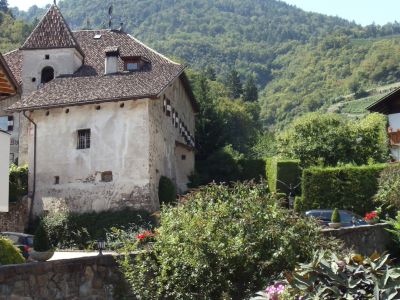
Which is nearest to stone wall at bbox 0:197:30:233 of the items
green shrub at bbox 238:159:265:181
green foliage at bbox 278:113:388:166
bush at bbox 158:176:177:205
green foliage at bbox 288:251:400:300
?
bush at bbox 158:176:177:205

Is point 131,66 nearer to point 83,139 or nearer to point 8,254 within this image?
point 83,139

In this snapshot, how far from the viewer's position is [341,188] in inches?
1426

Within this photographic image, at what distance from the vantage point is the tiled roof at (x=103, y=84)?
37031 millimetres

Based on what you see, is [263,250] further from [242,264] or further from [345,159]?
[345,159]

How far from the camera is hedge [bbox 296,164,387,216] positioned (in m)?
35.4

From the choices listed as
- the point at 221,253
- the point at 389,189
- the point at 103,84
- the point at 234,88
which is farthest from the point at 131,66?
the point at 234,88

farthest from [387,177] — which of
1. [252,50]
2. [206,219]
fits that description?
[252,50]

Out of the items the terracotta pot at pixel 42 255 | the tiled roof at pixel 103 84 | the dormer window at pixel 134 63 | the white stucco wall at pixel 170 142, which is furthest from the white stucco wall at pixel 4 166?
the dormer window at pixel 134 63

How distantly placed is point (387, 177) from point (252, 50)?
150 meters

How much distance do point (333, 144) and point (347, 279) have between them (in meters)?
39.1

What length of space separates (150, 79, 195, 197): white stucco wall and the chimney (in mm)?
3389

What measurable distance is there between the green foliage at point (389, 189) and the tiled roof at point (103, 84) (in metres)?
11.7

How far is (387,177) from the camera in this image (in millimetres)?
32625

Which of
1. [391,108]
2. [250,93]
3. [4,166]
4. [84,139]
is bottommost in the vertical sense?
[4,166]
